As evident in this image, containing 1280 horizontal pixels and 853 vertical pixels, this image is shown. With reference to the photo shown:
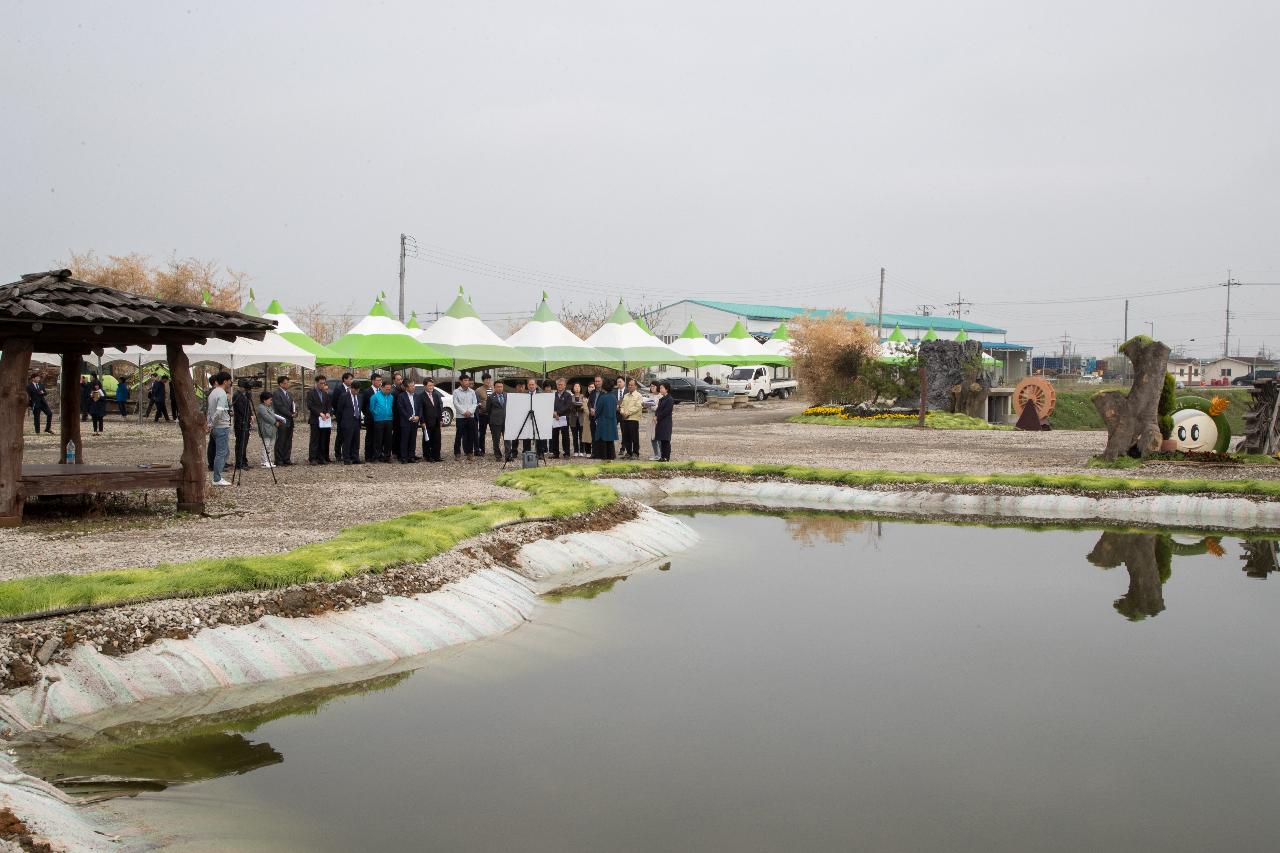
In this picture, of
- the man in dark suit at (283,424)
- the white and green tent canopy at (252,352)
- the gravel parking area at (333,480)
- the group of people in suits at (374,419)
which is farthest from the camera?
the white and green tent canopy at (252,352)

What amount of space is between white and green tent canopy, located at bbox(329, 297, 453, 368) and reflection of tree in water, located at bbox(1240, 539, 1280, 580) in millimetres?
17560

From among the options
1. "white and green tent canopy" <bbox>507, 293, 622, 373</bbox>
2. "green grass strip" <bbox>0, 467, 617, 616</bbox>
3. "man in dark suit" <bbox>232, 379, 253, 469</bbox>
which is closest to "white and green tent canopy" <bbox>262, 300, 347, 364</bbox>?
"white and green tent canopy" <bbox>507, 293, 622, 373</bbox>

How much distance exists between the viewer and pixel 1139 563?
42.8 feet

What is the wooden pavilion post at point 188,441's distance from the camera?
43.4ft

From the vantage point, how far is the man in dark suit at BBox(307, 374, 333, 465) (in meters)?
19.1

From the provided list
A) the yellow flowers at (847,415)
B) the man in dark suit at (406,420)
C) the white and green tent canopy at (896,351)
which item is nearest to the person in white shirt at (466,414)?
the man in dark suit at (406,420)

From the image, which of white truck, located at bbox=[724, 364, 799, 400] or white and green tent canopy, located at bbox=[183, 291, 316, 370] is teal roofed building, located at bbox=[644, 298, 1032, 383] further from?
white and green tent canopy, located at bbox=[183, 291, 316, 370]

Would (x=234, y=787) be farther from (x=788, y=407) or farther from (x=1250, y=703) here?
(x=788, y=407)

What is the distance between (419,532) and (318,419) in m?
8.74

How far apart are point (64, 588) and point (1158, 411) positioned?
1857 centimetres

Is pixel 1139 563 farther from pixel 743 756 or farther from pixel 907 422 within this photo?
pixel 907 422

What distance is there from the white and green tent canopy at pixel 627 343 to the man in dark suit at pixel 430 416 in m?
10.1

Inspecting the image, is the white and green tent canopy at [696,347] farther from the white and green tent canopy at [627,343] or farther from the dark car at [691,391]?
the white and green tent canopy at [627,343]

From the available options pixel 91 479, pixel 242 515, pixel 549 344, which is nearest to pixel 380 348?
pixel 549 344
